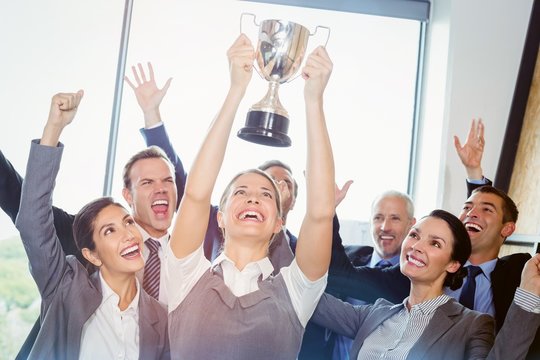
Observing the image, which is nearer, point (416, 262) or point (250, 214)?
point (250, 214)

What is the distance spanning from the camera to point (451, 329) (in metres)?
1.79

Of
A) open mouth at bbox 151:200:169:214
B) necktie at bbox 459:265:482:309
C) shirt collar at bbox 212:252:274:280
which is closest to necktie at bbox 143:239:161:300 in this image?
open mouth at bbox 151:200:169:214

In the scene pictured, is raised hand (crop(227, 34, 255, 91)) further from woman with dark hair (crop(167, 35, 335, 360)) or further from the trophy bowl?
the trophy bowl

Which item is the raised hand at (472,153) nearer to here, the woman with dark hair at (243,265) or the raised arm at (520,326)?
the raised arm at (520,326)

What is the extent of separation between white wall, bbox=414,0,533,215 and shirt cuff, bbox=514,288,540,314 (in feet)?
5.22

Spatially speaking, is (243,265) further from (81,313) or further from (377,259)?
(377,259)

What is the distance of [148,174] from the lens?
7.35 ft

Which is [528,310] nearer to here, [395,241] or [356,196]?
[395,241]

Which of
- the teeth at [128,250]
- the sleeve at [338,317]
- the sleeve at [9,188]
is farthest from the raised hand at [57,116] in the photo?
the sleeve at [338,317]

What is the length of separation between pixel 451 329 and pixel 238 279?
1.89 feet

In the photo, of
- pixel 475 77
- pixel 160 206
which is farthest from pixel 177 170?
pixel 475 77

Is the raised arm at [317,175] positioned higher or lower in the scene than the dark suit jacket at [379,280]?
higher

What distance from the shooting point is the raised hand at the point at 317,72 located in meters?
1.57

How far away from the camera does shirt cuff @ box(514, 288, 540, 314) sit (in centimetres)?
171
